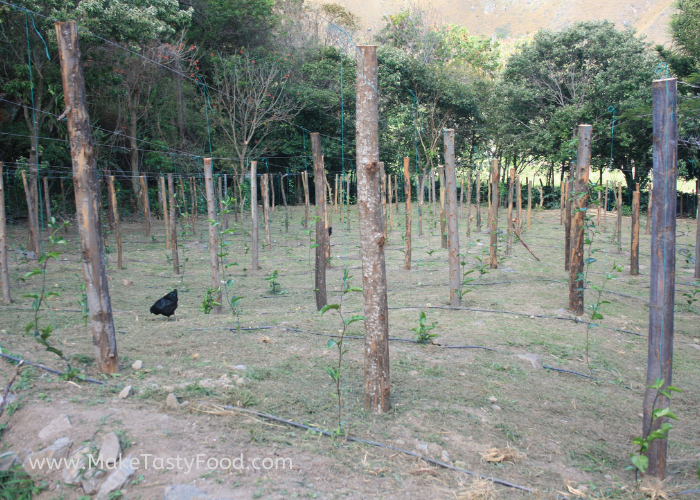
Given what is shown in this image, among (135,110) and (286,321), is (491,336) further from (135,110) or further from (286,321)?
(135,110)

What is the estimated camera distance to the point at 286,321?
555 centimetres

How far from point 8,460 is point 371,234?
2.47m

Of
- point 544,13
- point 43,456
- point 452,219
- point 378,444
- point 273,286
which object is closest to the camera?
point 43,456

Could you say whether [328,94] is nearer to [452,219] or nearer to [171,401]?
[452,219]

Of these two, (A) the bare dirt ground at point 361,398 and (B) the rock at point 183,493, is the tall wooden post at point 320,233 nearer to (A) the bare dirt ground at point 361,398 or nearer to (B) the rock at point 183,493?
(A) the bare dirt ground at point 361,398

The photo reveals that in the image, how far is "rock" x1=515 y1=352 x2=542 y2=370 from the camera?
4480 mm

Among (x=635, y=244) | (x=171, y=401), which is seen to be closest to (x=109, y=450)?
(x=171, y=401)

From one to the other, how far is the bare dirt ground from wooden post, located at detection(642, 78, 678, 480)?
38cm

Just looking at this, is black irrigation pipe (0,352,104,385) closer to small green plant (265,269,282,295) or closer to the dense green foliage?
small green plant (265,269,282,295)

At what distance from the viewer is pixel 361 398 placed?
3568 mm

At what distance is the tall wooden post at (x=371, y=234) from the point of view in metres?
3.16

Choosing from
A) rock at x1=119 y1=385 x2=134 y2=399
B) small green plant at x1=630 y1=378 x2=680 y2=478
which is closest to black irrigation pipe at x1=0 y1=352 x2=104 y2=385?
rock at x1=119 y1=385 x2=134 y2=399

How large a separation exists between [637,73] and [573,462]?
1896 cm

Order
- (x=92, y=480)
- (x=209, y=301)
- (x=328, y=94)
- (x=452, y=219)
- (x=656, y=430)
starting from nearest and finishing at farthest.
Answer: (x=92, y=480) < (x=656, y=430) < (x=209, y=301) < (x=452, y=219) < (x=328, y=94)
